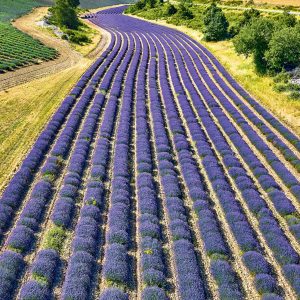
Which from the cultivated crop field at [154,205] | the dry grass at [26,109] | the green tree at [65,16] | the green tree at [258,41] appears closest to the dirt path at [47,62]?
the dry grass at [26,109]

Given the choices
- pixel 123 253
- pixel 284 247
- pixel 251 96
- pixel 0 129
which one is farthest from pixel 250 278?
pixel 251 96

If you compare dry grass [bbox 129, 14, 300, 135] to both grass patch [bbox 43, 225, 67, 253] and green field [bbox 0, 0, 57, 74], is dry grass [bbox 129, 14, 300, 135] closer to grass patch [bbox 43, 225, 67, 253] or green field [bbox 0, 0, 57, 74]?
grass patch [bbox 43, 225, 67, 253]

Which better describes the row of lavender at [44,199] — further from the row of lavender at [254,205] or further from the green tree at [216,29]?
the green tree at [216,29]

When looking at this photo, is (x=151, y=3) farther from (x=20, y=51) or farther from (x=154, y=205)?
(x=154, y=205)

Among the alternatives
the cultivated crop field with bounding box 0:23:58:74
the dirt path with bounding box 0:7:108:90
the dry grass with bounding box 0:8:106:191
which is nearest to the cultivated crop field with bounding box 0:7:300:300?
the dry grass with bounding box 0:8:106:191

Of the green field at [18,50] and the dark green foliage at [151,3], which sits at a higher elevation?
the dark green foliage at [151,3]

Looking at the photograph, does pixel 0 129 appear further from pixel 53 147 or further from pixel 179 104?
pixel 179 104
